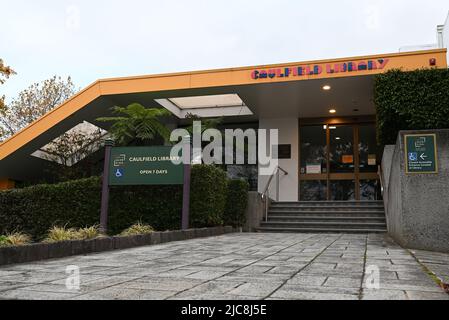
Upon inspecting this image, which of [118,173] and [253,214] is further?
[253,214]

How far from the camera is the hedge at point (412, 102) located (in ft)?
A: 21.4

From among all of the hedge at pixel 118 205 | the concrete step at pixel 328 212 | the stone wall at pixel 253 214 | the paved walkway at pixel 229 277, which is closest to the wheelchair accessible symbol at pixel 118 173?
the hedge at pixel 118 205

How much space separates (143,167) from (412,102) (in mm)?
5347

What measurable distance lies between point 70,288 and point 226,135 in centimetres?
1365

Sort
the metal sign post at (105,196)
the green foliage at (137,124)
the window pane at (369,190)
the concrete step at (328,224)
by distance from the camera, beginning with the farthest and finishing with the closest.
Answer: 1. the window pane at (369,190)
2. the green foliage at (137,124)
3. the concrete step at (328,224)
4. the metal sign post at (105,196)

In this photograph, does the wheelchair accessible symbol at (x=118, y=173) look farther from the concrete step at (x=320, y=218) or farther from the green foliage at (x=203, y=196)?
the concrete step at (x=320, y=218)

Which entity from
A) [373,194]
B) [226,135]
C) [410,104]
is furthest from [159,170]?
[373,194]

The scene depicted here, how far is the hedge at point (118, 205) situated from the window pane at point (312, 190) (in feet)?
22.4

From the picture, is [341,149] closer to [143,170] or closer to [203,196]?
[203,196]

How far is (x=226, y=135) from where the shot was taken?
1630cm

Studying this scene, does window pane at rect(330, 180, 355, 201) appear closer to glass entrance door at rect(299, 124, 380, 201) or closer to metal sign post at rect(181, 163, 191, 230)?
glass entrance door at rect(299, 124, 380, 201)

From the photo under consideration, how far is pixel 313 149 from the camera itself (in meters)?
16.2

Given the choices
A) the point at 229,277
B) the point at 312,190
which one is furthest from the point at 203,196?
the point at 312,190

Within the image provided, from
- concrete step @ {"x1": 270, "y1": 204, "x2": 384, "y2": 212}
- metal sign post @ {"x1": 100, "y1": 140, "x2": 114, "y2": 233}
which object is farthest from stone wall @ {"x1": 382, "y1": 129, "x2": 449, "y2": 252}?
concrete step @ {"x1": 270, "y1": 204, "x2": 384, "y2": 212}
